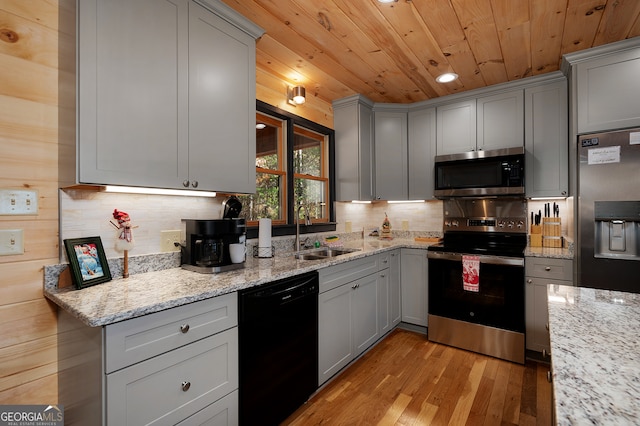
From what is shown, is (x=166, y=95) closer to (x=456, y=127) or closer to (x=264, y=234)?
(x=264, y=234)

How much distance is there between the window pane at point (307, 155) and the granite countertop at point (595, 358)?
2.30 meters

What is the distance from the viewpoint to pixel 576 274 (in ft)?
7.72

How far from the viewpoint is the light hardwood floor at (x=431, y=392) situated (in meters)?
1.87

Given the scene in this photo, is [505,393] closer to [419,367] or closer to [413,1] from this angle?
[419,367]

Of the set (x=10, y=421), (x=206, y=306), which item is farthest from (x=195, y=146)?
(x=10, y=421)

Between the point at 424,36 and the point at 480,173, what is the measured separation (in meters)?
1.43

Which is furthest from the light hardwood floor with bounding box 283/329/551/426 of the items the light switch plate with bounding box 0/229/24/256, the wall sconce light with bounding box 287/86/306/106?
the wall sconce light with bounding box 287/86/306/106

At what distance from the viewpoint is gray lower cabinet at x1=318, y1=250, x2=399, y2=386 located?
2.11m

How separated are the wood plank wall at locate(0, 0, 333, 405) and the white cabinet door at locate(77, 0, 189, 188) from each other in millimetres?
282

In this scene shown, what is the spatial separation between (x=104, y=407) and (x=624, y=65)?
3648mm

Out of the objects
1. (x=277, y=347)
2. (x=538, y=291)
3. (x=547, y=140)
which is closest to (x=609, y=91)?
(x=547, y=140)

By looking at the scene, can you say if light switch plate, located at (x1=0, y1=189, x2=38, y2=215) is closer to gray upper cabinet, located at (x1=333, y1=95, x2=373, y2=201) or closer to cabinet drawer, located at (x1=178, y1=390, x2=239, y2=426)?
cabinet drawer, located at (x1=178, y1=390, x2=239, y2=426)

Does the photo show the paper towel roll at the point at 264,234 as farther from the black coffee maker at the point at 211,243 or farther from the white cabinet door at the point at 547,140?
the white cabinet door at the point at 547,140

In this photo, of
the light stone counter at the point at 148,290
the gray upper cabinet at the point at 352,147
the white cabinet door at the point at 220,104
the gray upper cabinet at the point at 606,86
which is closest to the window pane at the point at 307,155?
the gray upper cabinet at the point at 352,147
